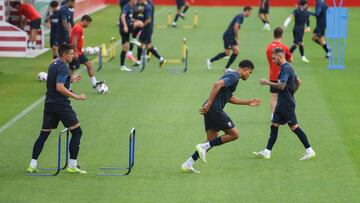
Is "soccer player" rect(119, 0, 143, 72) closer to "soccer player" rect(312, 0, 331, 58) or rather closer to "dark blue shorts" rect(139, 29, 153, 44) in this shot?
"dark blue shorts" rect(139, 29, 153, 44)

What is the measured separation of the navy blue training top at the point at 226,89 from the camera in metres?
16.9

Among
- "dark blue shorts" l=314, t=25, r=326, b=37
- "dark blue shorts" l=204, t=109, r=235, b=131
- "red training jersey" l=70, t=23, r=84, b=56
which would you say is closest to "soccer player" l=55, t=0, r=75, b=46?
"red training jersey" l=70, t=23, r=84, b=56

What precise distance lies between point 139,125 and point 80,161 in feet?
13.2

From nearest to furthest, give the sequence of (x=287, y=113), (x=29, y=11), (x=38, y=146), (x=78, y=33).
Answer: (x=38, y=146)
(x=287, y=113)
(x=78, y=33)
(x=29, y=11)

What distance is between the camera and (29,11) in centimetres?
3691

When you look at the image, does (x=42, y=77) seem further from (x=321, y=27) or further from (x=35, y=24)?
(x=321, y=27)

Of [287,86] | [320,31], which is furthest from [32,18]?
[287,86]

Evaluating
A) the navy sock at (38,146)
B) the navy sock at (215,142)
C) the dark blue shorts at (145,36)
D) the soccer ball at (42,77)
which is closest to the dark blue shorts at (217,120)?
the navy sock at (215,142)

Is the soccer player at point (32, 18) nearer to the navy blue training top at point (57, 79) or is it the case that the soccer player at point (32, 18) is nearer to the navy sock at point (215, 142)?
the navy blue training top at point (57, 79)

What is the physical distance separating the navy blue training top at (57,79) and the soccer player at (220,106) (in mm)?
2371

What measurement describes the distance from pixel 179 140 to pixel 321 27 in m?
15.7

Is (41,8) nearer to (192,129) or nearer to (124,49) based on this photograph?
(124,49)

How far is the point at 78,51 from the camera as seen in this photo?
26094 mm

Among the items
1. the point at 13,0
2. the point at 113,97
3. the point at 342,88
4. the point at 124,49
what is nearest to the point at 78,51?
the point at 113,97
